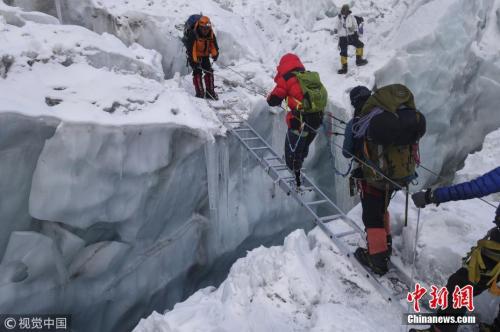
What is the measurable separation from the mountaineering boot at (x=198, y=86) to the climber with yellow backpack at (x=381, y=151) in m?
3.50

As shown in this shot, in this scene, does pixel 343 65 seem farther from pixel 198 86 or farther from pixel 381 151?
pixel 381 151

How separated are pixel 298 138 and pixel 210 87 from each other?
2.46 metres

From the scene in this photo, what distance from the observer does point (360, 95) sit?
372 centimetres

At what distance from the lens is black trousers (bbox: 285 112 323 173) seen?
192 inches

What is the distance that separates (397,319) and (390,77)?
6.96 meters

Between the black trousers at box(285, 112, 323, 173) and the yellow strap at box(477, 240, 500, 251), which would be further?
the black trousers at box(285, 112, 323, 173)

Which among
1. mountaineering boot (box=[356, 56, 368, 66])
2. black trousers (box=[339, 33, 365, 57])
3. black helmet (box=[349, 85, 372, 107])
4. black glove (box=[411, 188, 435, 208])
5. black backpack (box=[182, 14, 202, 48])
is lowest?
black glove (box=[411, 188, 435, 208])

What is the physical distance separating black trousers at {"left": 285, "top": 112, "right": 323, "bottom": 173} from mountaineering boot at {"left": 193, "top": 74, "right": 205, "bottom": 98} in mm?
2225

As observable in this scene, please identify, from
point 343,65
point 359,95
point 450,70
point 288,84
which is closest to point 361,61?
point 343,65

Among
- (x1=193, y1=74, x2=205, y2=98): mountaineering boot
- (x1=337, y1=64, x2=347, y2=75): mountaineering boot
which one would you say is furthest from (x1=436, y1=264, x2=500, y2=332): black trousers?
(x1=337, y1=64, x2=347, y2=75): mountaineering boot

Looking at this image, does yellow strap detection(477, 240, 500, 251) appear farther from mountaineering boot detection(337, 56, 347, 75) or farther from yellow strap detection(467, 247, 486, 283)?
mountaineering boot detection(337, 56, 347, 75)

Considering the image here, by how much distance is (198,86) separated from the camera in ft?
21.7

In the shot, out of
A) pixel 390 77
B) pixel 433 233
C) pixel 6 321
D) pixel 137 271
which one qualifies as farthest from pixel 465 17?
pixel 6 321

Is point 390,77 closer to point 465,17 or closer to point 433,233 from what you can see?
point 465,17
